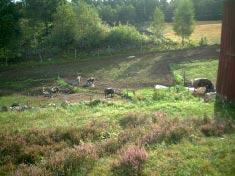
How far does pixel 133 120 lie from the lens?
63.3 ft

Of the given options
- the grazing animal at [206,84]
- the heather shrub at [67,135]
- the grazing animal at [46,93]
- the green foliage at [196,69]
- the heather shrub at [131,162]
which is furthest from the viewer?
A: the green foliage at [196,69]

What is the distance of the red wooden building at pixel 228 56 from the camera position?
75.1 ft

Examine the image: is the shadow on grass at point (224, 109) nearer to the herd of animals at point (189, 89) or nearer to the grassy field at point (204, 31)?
the herd of animals at point (189, 89)

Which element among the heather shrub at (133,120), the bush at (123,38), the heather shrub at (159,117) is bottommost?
the heather shrub at (133,120)

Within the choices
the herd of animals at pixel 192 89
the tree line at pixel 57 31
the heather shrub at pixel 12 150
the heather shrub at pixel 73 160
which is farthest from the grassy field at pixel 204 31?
the heather shrub at pixel 73 160

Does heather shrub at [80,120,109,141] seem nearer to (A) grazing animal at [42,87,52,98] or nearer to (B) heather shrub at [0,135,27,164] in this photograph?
(B) heather shrub at [0,135,27,164]

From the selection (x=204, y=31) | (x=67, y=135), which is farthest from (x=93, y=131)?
(x=204, y=31)

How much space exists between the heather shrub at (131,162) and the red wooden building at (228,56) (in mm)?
11021

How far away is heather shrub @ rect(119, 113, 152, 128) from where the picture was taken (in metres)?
18.7

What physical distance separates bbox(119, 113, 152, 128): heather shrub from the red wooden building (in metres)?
6.60

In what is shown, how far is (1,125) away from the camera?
2081 centimetres

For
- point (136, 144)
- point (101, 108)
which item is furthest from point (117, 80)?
point (136, 144)

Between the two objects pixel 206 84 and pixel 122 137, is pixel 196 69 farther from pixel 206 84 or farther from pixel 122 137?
pixel 122 137

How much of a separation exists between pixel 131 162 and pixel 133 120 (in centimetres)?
620
